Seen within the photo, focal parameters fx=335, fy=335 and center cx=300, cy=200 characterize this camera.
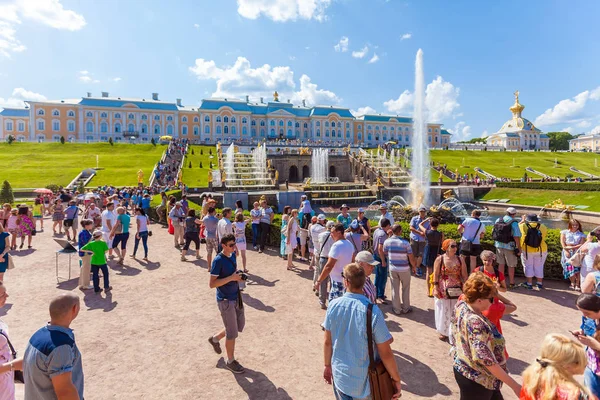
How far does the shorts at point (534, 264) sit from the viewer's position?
8008 millimetres

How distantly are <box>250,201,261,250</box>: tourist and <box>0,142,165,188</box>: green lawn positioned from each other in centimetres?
2707

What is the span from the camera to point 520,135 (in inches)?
3871

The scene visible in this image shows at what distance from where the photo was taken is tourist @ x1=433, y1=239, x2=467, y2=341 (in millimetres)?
5215

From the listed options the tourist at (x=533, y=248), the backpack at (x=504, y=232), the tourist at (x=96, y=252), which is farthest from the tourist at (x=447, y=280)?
the tourist at (x=96, y=252)

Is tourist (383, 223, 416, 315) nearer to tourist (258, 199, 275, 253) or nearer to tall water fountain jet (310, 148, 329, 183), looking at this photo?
tourist (258, 199, 275, 253)

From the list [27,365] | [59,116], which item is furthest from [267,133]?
[27,365]

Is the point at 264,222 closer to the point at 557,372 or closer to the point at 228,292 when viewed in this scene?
the point at 228,292

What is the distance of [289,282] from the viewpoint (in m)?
8.67

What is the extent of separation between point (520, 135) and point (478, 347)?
116 m

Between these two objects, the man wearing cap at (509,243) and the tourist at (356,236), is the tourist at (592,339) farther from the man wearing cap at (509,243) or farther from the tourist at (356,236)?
the man wearing cap at (509,243)

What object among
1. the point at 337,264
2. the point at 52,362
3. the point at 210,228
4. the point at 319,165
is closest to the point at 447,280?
the point at 337,264

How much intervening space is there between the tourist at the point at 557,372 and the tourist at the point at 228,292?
3439 mm

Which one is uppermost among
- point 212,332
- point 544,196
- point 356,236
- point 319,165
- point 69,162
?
point 69,162

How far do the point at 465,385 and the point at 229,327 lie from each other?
304 centimetres
